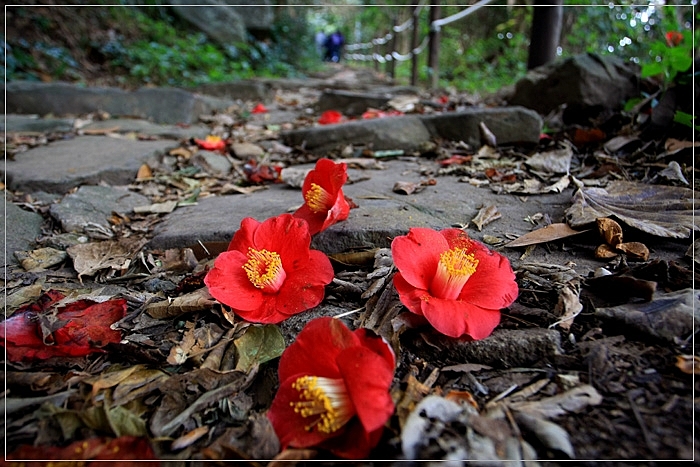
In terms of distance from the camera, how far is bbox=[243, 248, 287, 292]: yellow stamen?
1.24m

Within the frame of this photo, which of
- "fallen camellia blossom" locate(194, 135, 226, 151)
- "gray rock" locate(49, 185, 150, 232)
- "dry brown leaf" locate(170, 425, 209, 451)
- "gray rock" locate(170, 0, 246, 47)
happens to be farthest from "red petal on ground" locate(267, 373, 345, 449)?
"gray rock" locate(170, 0, 246, 47)

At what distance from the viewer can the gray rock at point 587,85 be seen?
296 cm

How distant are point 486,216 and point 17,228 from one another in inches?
73.8

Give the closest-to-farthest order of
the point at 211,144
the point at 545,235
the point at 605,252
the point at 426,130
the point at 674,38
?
the point at 605,252, the point at 545,235, the point at 426,130, the point at 211,144, the point at 674,38

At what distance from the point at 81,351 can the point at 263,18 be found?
40.9 ft

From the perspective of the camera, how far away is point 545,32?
3805 mm

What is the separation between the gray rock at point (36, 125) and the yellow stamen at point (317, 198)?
118 inches

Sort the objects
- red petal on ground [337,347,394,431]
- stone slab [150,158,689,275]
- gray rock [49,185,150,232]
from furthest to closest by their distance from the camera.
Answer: gray rock [49,185,150,232]
stone slab [150,158,689,275]
red petal on ground [337,347,394,431]

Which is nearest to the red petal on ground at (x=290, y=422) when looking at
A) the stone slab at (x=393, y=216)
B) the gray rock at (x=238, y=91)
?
the stone slab at (x=393, y=216)

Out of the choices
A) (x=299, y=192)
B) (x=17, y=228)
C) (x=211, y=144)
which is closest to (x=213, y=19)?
(x=211, y=144)

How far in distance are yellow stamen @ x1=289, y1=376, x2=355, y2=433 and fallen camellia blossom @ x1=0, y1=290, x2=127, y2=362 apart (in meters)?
0.59

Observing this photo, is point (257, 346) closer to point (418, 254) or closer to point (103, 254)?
point (418, 254)

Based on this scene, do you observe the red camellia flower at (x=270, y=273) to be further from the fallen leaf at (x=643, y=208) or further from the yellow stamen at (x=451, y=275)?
the fallen leaf at (x=643, y=208)

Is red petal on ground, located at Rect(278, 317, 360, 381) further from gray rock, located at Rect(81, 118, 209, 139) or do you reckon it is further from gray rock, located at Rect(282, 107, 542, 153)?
gray rock, located at Rect(81, 118, 209, 139)
